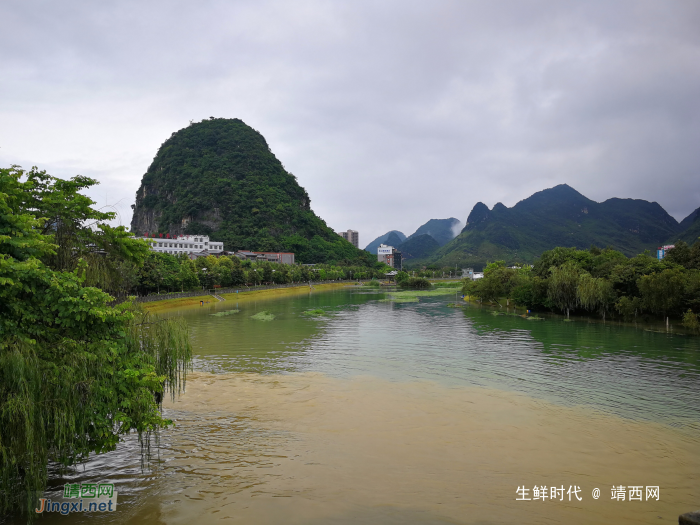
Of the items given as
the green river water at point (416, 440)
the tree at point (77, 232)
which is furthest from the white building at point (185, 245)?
the tree at point (77, 232)

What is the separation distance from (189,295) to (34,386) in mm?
57314

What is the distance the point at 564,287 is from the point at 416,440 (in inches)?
1537

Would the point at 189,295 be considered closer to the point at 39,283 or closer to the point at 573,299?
the point at 573,299

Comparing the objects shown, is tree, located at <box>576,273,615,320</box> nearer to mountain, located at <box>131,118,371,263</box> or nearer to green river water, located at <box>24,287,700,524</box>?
green river water, located at <box>24,287,700,524</box>

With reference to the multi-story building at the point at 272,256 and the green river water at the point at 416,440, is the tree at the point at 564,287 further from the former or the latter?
the multi-story building at the point at 272,256

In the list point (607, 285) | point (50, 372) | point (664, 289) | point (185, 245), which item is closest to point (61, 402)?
point (50, 372)

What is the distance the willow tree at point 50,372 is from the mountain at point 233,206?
144 metres

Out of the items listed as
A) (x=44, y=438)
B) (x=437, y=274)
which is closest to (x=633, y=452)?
(x=44, y=438)

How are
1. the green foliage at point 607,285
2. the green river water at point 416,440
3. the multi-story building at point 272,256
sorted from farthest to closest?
1. the multi-story building at point 272,256
2. the green foliage at point 607,285
3. the green river water at point 416,440

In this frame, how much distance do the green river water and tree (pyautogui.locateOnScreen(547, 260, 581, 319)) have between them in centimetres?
1823

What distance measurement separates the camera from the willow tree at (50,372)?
7355mm

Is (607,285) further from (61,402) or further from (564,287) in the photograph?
(61,402)

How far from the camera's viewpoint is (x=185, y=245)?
403 ft

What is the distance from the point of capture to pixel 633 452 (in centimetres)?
1250
